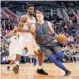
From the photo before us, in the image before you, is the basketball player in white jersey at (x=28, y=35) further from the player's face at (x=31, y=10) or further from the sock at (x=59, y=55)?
the sock at (x=59, y=55)

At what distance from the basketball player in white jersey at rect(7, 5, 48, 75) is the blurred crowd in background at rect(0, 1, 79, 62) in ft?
0.26

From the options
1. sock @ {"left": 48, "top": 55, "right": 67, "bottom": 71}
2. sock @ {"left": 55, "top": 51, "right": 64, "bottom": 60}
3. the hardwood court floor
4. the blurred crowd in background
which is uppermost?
the blurred crowd in background

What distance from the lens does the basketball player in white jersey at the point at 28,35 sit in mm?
4176

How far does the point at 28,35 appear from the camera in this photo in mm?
4195

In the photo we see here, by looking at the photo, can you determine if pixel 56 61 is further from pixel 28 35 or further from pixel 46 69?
pixel 28 35

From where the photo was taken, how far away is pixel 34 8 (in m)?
4.18

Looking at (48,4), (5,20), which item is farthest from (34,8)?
(5,20)

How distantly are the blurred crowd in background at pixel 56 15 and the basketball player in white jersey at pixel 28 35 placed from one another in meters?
0.08

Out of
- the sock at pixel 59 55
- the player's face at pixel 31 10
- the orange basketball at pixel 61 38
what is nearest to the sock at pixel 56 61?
the sock at pixel 59 55

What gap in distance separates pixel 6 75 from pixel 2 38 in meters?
0.59

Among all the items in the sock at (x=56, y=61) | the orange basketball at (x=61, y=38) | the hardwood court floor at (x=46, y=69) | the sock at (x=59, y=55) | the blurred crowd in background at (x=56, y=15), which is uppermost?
the blurred crowd in background at (x=56, y=15)

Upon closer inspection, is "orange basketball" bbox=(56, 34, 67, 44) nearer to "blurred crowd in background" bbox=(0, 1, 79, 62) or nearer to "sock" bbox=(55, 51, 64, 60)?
"blurred crowd in background" bbox=(0, 1, 79, 62)

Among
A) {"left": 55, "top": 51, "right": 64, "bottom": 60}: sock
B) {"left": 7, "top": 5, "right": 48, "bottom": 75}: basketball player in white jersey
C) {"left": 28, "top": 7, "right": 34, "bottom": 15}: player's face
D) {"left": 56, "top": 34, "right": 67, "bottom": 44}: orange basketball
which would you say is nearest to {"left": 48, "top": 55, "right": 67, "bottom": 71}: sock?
{"left": 55, "top": 51, "right": 64, "bottom": 60}: sock

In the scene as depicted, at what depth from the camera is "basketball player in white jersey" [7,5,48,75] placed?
164 inches
